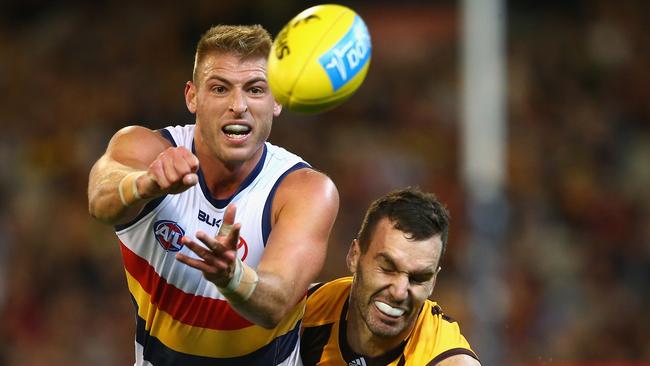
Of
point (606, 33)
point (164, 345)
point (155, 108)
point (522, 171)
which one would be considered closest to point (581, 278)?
point (522, 171)

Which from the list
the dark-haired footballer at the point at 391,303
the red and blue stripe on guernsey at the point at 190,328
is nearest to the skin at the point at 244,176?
the red and blue stripe on guernsey at the point at 190,328

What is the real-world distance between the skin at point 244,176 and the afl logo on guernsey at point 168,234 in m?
0.23

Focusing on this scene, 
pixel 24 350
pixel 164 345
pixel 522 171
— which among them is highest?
pixel 522 171

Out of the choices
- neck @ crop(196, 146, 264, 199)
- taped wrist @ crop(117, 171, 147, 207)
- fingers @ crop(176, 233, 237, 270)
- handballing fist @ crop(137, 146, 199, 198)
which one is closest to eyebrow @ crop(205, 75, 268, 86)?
neck @ crop(196, 146, 264, 199)

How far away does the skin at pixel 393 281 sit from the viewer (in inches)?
207

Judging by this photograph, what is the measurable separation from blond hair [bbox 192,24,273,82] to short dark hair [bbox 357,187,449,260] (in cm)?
96

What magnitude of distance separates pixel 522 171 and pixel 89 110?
15.6ft

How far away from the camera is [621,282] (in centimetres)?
1130

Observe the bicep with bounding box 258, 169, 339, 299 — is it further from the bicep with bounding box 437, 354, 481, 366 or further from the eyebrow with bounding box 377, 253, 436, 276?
the bicep with bounding box 437, 354, 481, 366

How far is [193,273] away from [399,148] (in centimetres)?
752

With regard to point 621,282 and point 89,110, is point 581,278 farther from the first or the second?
point 89,110

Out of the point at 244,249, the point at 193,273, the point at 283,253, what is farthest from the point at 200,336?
the point at 283,253

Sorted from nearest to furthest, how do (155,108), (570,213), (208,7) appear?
1. (570,213)
2. (155,108)
3. (208,7)

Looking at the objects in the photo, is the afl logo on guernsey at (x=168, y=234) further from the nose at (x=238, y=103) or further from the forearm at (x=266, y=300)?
the forearm at (x=266, y=300)
